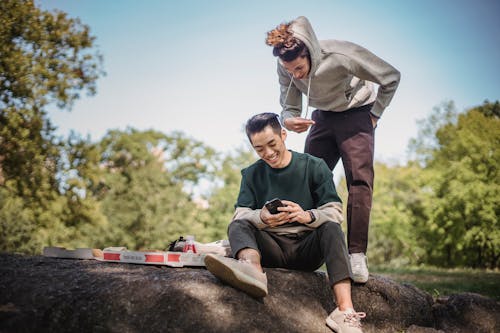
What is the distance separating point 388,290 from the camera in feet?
12.8

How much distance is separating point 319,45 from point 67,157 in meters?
12.7

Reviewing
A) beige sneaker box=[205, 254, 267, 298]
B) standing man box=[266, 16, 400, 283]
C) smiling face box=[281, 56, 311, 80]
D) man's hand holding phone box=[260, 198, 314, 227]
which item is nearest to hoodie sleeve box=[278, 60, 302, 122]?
standing man box=[266, 16, 400, 283]

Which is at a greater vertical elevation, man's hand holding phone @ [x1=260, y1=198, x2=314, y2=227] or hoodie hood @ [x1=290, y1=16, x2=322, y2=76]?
hoodie hood @ [x1=290, y1=16, x2=322, y2=76]

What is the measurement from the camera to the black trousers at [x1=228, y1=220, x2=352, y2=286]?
10.3 ft

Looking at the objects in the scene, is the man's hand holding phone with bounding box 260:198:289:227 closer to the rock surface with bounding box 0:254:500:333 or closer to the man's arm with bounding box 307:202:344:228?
the man's arm with bounding box 307:202:344:228

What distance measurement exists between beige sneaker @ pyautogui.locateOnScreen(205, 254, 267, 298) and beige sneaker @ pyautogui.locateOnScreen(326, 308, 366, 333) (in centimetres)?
50

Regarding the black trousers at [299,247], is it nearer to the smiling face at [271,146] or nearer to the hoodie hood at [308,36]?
the smiling face at [271,146]

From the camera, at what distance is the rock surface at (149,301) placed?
265 cm

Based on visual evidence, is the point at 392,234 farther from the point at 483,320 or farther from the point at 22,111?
the point at 483,320

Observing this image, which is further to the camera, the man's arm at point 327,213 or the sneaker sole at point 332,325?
the man's arm at point 327,213

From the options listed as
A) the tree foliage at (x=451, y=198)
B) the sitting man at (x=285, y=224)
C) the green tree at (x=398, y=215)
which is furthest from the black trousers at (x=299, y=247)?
the green tree at (x=398, y=215)

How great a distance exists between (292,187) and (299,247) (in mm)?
467

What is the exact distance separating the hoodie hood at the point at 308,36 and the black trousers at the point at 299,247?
151 centimetres

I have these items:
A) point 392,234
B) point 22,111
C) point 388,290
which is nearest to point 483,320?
point 388,290
